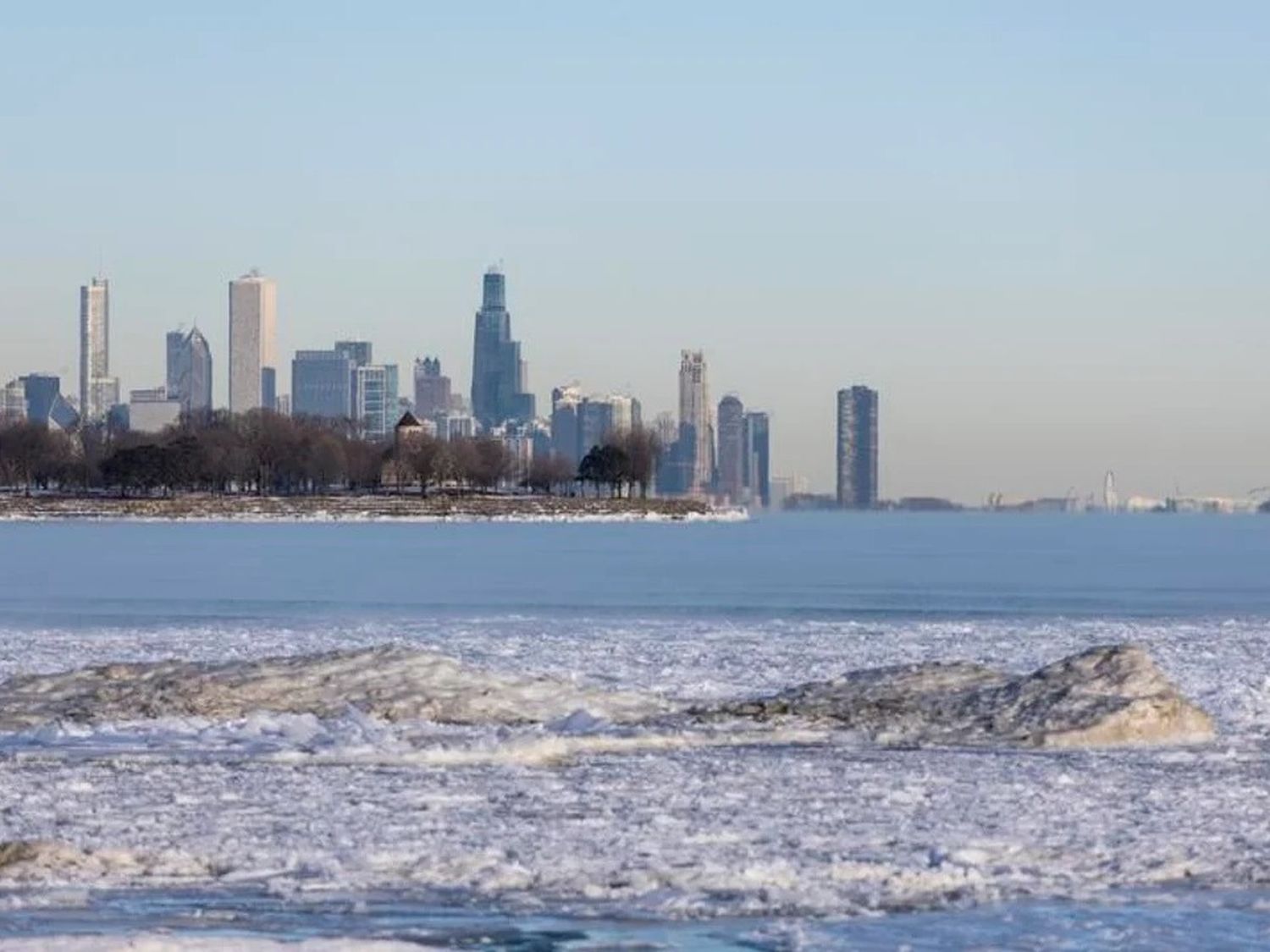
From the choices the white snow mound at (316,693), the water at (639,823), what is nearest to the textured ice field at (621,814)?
the water at (639,823)

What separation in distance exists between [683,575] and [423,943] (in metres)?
62.2

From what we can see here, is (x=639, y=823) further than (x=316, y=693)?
No

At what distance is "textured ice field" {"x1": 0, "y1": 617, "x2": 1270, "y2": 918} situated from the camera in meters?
13.8

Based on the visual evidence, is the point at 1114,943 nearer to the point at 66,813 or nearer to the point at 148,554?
the point at 66,813

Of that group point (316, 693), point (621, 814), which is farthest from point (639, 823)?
point (316, 693)

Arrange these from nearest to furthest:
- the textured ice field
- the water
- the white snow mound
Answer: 1. the water
2. the textured ice field
3. the white snow mound

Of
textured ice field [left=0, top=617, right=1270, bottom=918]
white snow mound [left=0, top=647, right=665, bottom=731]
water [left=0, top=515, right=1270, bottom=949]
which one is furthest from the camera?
white snow mound [left=0, top=647, right=665, bottom=731]

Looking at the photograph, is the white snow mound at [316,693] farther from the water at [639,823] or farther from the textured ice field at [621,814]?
the water at [639,823]

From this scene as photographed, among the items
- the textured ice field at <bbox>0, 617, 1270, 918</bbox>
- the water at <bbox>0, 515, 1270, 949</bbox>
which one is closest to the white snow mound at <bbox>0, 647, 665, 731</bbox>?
the textured ice field at <bbox>0, 617, 1270, 918</bbox>

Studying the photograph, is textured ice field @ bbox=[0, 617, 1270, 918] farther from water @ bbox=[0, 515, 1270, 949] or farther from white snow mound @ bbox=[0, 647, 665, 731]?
white snow mound @ bbox=[0, 647, 665, 731]

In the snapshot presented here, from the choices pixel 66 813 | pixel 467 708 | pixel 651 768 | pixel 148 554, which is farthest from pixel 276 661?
pixel 148 554

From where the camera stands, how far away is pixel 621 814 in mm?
16281

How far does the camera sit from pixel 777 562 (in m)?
90.3

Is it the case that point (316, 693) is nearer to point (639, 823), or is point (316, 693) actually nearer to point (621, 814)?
point (621, 814)
